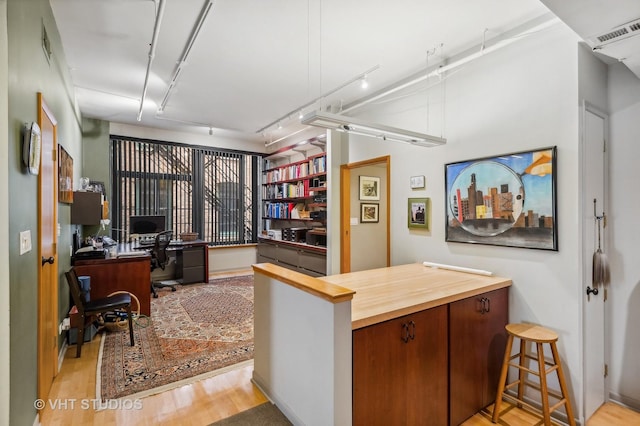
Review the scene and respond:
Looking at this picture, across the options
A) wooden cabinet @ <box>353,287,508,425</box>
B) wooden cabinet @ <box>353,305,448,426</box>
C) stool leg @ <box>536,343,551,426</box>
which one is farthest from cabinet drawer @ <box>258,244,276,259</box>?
stool leg @ <box>536,343,551,426</box>

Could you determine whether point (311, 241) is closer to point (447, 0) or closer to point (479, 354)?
Answer: point (479, 354)

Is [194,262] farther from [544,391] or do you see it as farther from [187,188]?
[544,391]

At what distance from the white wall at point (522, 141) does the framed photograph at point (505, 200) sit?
0.06 meters

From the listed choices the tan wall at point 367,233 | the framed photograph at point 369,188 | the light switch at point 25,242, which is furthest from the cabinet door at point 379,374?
the framed photograph at point 369,188

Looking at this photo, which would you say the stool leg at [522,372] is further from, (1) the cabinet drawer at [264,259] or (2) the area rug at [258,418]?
(1) the cabinet drawer at [264,259]

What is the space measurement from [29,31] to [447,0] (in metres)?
2.74

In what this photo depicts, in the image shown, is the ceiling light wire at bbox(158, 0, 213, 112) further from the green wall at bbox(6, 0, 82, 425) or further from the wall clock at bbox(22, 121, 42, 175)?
the wall clock at bbox(22, 121, 42, 175)

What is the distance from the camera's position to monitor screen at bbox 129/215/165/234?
18.1 feet

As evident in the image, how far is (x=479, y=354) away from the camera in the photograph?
2219 mm

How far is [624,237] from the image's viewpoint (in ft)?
7.67

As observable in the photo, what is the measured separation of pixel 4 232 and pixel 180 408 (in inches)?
63.2

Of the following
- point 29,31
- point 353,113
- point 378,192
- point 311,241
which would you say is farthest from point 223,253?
point 29,31

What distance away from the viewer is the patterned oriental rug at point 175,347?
8.26ft

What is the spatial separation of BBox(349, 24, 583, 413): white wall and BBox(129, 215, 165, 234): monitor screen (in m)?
4.63
